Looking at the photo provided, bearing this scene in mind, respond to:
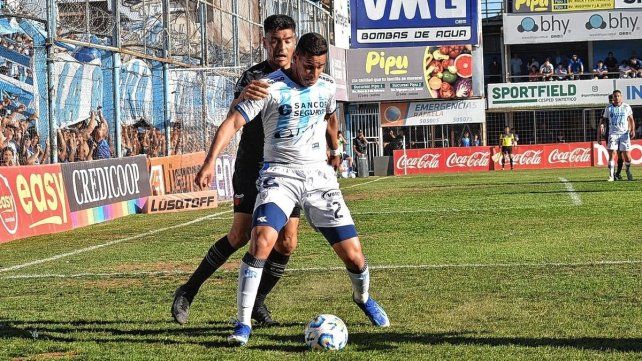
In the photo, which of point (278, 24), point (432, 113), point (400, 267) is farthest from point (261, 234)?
point (432, 113)

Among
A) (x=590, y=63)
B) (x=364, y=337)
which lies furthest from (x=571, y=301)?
(x=590, y=63)

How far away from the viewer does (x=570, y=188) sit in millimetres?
23672

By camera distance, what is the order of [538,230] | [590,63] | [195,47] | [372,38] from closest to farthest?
[538,230]
[195,47]
[372,38]
[590,63]

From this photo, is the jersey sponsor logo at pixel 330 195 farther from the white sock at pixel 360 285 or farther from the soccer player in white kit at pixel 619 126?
the soccer player in white kit at pixel 619 126

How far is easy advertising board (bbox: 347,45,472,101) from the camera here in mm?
47969

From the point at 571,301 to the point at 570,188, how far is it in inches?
646

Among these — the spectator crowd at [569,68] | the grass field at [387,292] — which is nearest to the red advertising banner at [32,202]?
the grass field at [387,292]

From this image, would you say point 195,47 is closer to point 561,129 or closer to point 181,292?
point 181,292

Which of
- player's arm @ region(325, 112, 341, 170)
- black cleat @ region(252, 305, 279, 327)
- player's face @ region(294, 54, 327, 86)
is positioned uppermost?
player's face @ region(294, 54, 327, 86)

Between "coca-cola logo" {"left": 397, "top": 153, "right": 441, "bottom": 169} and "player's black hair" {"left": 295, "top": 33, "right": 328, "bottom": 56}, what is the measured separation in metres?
38.5

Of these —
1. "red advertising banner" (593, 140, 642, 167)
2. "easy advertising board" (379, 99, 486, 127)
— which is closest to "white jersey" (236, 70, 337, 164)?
"red advertising banner" (593, 140, 642, 167)

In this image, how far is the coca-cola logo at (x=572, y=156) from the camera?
44344mm

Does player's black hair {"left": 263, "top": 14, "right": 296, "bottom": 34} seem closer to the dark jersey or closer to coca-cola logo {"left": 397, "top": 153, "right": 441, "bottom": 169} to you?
the dark jersey

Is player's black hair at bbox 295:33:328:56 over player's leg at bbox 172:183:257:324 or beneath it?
over
